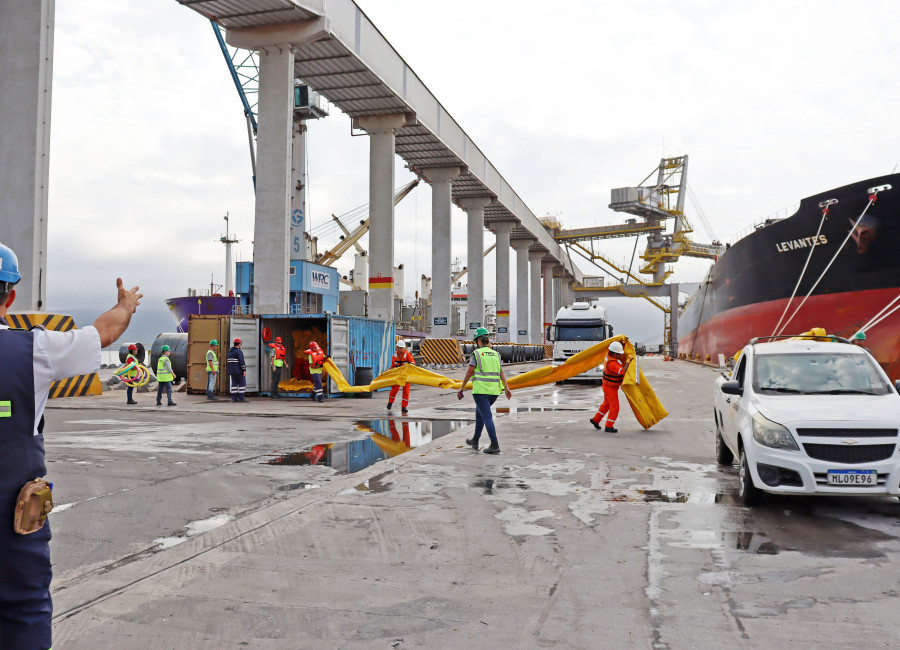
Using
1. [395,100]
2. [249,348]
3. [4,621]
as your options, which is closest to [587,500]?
[4,621]

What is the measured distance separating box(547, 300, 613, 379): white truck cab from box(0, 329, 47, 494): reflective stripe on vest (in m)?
26.7

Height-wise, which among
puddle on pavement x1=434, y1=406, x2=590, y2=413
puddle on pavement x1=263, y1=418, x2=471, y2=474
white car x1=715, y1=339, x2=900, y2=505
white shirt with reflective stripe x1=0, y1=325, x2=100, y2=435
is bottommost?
puddle on pavement x1=263, y1=418, x2=471, y2=474

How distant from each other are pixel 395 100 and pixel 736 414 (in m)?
27.9

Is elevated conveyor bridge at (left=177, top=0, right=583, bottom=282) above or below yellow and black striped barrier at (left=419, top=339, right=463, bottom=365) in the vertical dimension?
above

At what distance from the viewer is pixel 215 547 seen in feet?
17.9

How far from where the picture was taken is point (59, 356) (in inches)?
102

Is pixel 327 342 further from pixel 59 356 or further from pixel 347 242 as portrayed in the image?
pixel 347 242

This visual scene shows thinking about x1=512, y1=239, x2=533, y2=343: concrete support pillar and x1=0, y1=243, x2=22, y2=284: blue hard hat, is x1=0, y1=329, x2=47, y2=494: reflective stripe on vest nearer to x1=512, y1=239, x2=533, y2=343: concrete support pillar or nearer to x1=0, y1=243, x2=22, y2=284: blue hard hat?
x1=0, y1=243, x2=22, y2=284: blue hard hat

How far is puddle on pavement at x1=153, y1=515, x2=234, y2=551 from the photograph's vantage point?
5.72 m

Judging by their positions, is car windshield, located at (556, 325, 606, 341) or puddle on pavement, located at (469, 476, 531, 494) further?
car windshield, located at (556, 325, 606, 341)

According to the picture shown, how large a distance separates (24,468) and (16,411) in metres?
0.23

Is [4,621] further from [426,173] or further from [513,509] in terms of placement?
[426,173]

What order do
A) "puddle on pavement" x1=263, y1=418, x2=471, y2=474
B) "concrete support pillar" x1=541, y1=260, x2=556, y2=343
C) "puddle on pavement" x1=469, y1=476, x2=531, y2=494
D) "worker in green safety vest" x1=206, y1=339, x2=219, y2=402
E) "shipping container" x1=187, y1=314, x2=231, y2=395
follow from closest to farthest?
1. "puddle on pavement" x1=469, y1=476, x2=531, y2=494
2. "puddle on pavement" x1=263, y1=418, x2=471, y2=474
3. "worker in green safety vest" x1=206, y1=339, x2=219, y2=402
4. "shipping container" x1=187, y1=314, x2=231, y2=395
5. "concrete support pillar" x1=541, y1=260, x2=556, y2=343

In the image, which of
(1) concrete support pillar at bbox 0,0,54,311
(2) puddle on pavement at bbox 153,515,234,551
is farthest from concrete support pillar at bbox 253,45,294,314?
(2) puddle on pavement at bbox 153,515,234,551
